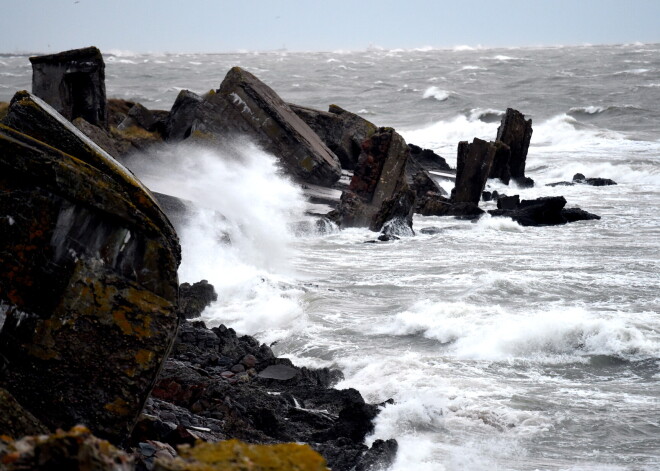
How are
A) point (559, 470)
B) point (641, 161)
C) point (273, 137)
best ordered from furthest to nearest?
point (641, 161) < point (273, 137) < point (559, 470)

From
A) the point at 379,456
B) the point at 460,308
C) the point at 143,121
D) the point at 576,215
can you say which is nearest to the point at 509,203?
the point at 576,215

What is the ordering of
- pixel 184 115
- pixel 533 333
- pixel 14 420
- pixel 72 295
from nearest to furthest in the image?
pixel 14 420
pixel 72 295
pixel 533 333
pixel 184 115

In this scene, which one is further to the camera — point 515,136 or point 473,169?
point 515,136

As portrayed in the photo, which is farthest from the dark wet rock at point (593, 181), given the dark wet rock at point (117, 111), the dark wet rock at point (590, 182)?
the dark wet rock at point (117, 111)

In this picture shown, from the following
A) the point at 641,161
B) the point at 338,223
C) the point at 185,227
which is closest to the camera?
the point at 185,227

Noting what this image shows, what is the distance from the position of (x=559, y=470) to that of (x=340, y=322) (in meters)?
4.67

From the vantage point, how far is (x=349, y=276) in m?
13.6

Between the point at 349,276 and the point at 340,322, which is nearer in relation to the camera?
the point at 340,322

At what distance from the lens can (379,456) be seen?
6.12m

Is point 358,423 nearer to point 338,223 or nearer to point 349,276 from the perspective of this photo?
point 349,276

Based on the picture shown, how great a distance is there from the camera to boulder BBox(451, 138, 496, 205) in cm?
2102

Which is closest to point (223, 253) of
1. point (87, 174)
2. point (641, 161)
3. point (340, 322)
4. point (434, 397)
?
point (340, 322)

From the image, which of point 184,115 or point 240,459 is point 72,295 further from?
point 184,115

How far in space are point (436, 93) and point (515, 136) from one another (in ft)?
103
